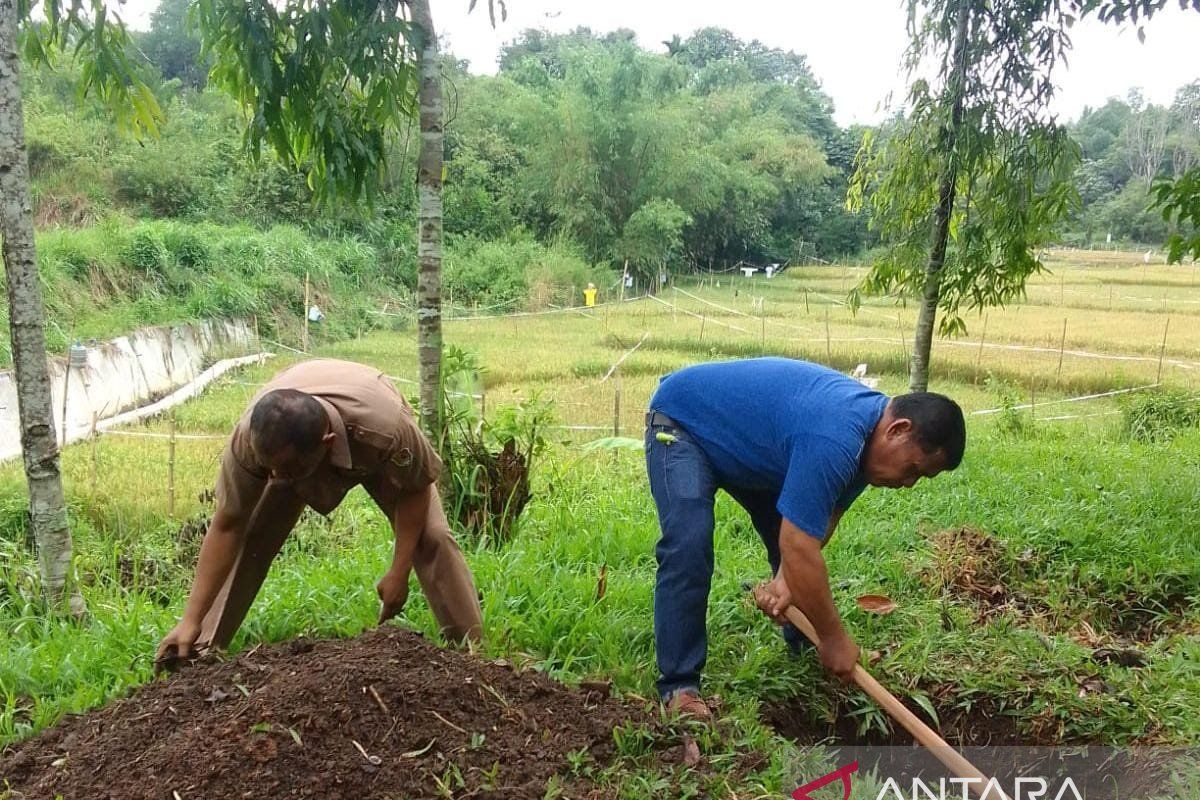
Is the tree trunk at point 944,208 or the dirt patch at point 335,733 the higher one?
the tree trunk at point 944,208

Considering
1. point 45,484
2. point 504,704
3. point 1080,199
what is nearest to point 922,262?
point 1080,199

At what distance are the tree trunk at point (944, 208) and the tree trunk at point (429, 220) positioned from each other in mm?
3426

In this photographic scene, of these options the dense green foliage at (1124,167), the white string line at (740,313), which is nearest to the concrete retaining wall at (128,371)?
the white string line at (740,313)

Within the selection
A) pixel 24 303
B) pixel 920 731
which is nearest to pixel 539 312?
pixel 24 303

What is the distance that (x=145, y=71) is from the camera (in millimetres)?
3904

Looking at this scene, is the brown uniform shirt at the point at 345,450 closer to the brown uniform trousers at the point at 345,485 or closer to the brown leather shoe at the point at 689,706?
the brown uniform trousers at the point at 345,485

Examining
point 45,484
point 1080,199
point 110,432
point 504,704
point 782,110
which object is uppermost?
point 782,110

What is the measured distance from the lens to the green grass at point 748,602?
110 inches

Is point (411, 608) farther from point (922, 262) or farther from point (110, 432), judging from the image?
point (110, 432)

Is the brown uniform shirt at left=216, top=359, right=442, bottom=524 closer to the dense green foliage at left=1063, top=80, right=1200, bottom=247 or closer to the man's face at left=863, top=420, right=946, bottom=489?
the man's face at left=863, top=420, right=946, bottom=489

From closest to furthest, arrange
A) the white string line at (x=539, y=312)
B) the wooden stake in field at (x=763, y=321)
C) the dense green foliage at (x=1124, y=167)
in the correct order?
the wooden stake in field at (x=763, y=321) → the white string line at (x=539, y=312) → the dense green foliage at (x=1124, y=167)

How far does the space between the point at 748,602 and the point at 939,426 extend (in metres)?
1.40

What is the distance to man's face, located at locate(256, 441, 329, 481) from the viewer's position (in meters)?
2.21

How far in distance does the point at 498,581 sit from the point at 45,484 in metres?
1.67
